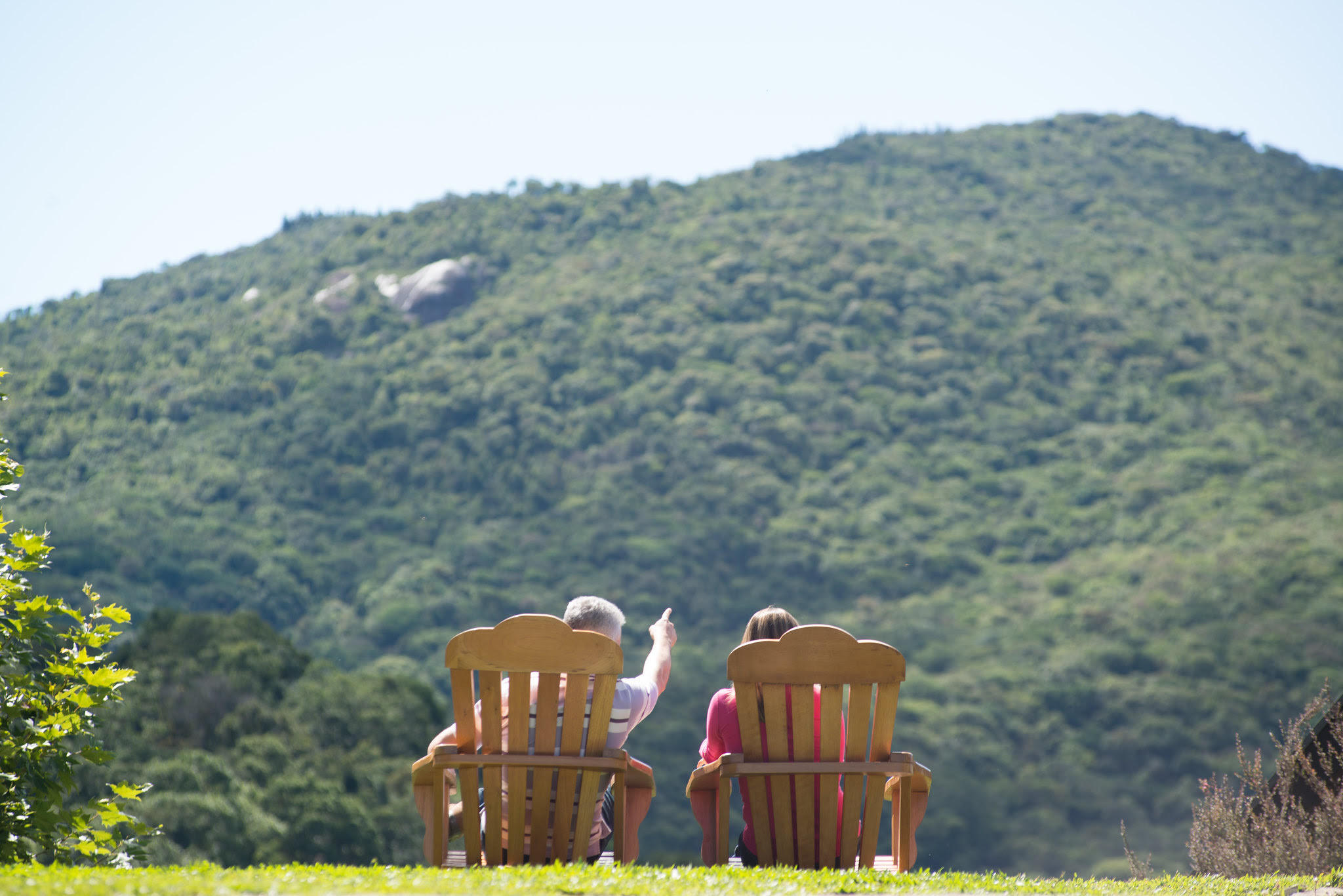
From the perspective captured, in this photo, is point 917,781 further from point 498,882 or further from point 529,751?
point 498,882

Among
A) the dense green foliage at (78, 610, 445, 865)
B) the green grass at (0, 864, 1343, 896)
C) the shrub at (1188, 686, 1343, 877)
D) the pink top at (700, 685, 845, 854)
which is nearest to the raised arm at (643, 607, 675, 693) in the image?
Answer: the pink top at (700, 685, 845, 854)

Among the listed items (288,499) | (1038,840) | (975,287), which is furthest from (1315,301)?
(288,499)

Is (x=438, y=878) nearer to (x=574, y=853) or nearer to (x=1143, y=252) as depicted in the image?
(x=574, y=853)

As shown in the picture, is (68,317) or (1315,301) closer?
(1315,301)

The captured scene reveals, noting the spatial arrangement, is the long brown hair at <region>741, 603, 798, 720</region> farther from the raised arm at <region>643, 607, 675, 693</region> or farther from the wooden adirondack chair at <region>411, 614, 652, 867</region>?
the wooden adirondack chair at <region>411, 614, 652, 867</region>

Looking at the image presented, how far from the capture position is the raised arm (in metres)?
3.64

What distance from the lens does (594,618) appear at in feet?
11.3

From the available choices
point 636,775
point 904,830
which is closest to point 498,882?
point 636,775

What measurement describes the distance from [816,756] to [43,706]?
2159 mm

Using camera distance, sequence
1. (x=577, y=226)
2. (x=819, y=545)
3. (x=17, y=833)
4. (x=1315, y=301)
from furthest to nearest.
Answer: (x=577, y=226), (x=1315, y=301), (x=819, y=545), (x=17, y=833)

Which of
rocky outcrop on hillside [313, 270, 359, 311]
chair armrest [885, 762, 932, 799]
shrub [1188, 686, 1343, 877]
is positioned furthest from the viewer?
rocky outcrop on hillside [313, 270, 359, 311]

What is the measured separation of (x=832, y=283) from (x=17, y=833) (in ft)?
248

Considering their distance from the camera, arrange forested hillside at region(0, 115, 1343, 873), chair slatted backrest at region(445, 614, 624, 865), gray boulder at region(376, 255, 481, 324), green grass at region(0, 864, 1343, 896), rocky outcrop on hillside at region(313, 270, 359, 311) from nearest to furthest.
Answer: green grass at region(0, 864, 1343, 896), chair slatted backrest at region(445, 614, 624, 865), forested hillside at region(0, 115, 1343, 873), rocky outcrop on hillside at region(313, 270, 359, 311), gray boulder at region(376, 255, 481, 324)

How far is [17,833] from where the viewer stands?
3383 millimetres
